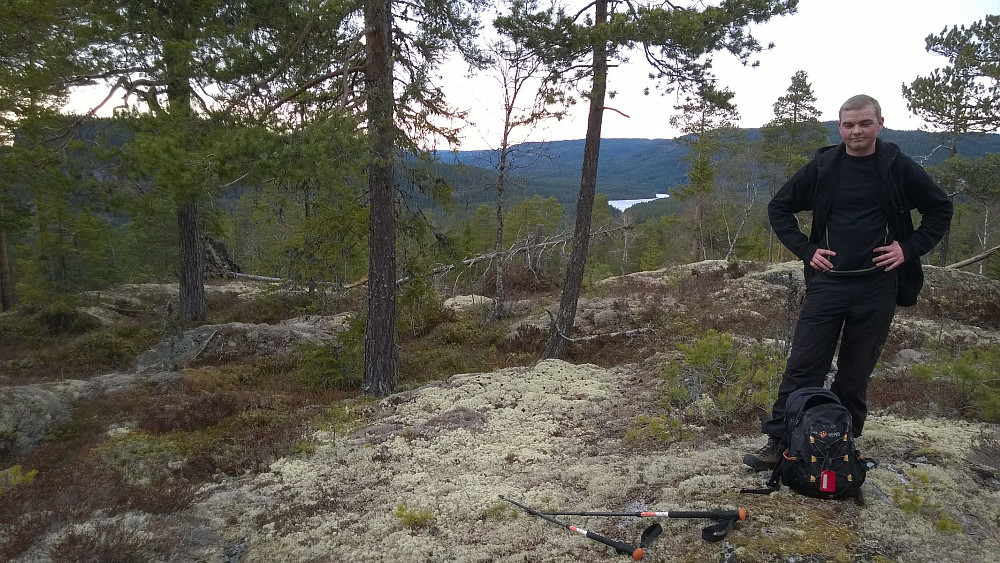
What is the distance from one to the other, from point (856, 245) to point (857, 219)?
19 cm

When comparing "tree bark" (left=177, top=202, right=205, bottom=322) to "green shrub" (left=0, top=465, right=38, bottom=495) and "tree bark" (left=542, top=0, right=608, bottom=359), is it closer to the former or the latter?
"green shrub" (left=0, top=465, right=38, bottom=495)

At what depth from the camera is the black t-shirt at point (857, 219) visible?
11.6 ft

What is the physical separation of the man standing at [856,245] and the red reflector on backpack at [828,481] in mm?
448

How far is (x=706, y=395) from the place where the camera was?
645 cm

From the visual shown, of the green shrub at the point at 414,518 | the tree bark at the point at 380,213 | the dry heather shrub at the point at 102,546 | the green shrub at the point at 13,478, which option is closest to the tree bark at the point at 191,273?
the tree bark at the point at 380,213

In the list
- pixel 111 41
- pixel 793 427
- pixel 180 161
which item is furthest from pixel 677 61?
pixel 111 41

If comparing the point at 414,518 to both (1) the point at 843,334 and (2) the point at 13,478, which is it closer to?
(2) the point at 13,478

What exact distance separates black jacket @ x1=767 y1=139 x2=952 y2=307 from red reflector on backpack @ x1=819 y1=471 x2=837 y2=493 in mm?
1356

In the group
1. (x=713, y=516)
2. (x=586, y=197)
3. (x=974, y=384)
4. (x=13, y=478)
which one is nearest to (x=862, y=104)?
(x=713, y=516)

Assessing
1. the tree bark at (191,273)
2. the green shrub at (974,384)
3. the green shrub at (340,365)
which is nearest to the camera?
the green shrub at (974,384)

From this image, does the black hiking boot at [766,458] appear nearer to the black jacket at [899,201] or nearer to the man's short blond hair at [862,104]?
the black jacket at [899,201]

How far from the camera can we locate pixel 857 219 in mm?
3576

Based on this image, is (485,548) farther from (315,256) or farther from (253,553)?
(315,256)

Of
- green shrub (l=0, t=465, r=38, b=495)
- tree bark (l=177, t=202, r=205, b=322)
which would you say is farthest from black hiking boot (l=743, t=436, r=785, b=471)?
tree bark (l=177, t=202, r=205, b=322)
